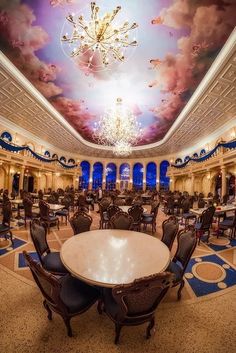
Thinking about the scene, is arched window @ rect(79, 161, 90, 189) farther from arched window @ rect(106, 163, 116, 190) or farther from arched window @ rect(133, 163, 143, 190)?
arched window @ rect(133, 163, 143, 190)

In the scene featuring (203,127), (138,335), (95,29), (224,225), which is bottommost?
(138,335)

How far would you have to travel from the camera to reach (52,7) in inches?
187

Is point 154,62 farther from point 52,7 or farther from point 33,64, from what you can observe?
point 33,64

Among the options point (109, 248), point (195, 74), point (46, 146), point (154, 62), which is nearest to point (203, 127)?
point (195, 74)

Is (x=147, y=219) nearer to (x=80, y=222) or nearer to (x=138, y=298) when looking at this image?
(x=80, y=222)

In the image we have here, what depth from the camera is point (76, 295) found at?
1.83 m

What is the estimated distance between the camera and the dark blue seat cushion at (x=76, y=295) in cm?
170

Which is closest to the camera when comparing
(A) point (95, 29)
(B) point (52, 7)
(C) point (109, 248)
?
(C) point (109, 248)

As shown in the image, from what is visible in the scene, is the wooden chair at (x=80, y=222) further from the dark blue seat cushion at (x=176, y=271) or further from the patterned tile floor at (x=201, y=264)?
the dark blue seat cushion at (x=176, y=271)

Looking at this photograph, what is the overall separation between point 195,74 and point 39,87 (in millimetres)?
7049

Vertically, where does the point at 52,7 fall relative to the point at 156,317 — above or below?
above

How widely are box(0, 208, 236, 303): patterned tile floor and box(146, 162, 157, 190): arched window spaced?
19.2 meters

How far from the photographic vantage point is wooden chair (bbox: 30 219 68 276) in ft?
7.81

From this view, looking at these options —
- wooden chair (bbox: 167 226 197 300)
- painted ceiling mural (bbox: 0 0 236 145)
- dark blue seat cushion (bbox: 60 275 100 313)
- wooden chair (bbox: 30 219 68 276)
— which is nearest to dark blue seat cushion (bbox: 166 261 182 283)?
wooden chair (bbox: 167 226 197 300)
